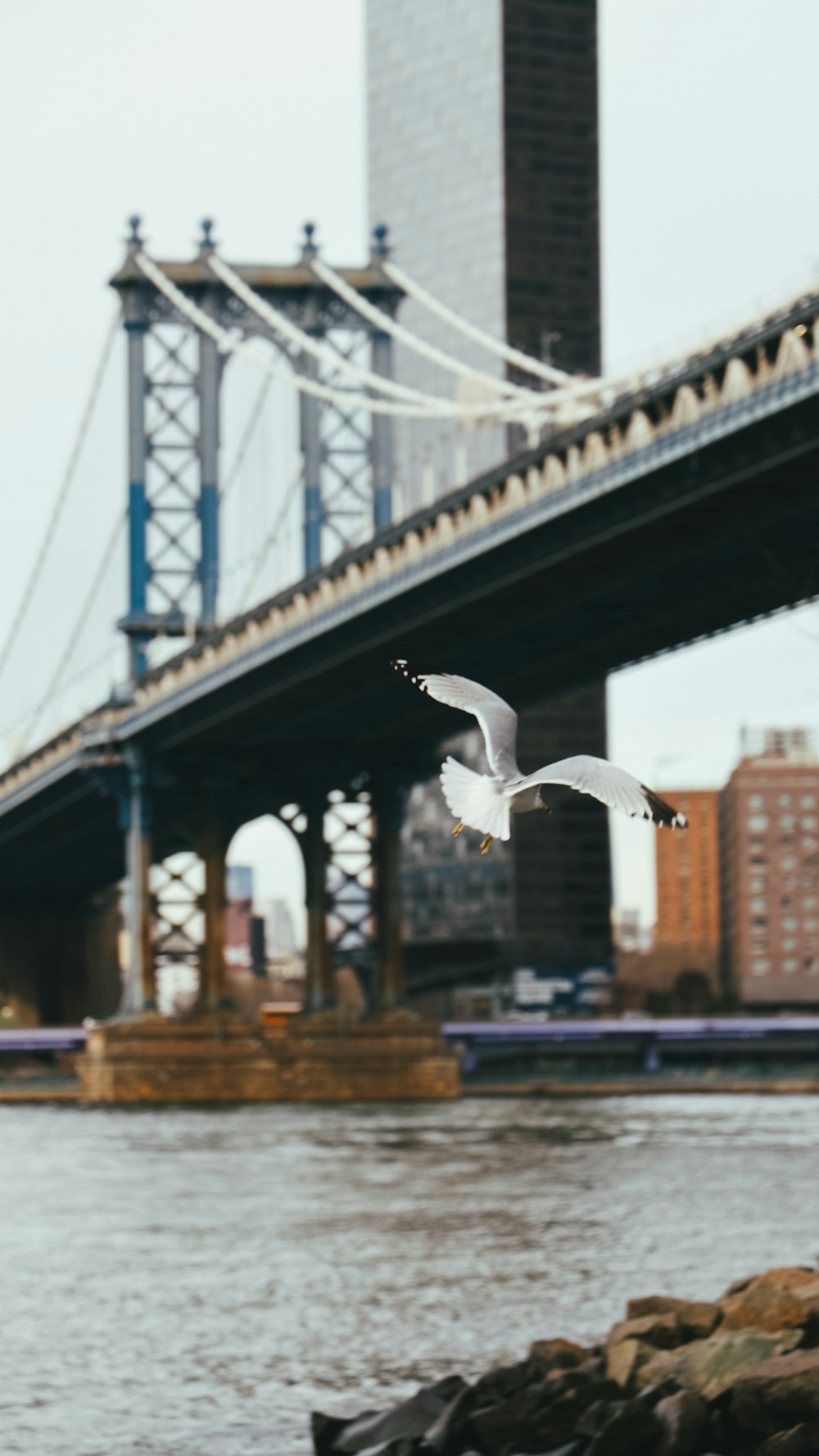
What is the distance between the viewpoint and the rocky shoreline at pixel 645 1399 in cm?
1994

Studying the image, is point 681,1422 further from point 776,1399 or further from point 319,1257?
point 319,1257

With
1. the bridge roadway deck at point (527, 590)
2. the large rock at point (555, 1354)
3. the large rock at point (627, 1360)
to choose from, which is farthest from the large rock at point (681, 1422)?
the bridge roadway deck at point (527, 590)

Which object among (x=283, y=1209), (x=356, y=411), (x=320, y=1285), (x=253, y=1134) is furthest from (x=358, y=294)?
(x=320, y=1285)

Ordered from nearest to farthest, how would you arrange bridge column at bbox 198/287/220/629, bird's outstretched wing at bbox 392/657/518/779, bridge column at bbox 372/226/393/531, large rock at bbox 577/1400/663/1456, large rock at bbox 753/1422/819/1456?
1. bird's outstretched wing at bbox 392/657/518/779
2. large rock at bbox 753/1422/819/1456
3. large rock at bbox 577/1400/663/1456
4. bridge column at bbox 372/226/393/531
5. bridge column at bbox 198/287/220/629

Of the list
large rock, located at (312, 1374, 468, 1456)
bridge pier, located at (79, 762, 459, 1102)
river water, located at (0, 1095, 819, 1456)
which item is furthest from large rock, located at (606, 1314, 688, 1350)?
bridge pier, located at (79, 762, 459, 1102)

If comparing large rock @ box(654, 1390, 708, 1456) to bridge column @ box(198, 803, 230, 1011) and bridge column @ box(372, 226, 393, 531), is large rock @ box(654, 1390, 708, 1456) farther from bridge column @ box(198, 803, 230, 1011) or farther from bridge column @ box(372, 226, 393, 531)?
bridge column @ box(198, 803, 230, 1011)

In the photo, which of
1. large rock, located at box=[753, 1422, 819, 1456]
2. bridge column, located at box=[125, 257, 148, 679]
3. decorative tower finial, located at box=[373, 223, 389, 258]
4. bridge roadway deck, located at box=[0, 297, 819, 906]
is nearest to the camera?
large rock, located at box=[753, 1422, 819, 1456]

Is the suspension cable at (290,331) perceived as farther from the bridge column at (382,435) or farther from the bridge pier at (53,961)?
the bridge pier at (53,961)

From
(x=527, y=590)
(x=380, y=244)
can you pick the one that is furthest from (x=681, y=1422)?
(x=380, y=244)

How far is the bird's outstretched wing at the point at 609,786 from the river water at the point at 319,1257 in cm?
1245

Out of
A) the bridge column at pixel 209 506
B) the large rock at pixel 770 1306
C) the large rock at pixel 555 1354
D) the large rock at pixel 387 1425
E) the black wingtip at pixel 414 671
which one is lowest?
the large rock at pixel 387 1425

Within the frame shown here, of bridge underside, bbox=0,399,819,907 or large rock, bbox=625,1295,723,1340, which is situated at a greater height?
bridge underside, bbox=0,399,819,907

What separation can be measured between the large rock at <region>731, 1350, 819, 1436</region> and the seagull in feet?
33.2

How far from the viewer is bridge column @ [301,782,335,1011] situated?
105 meters
